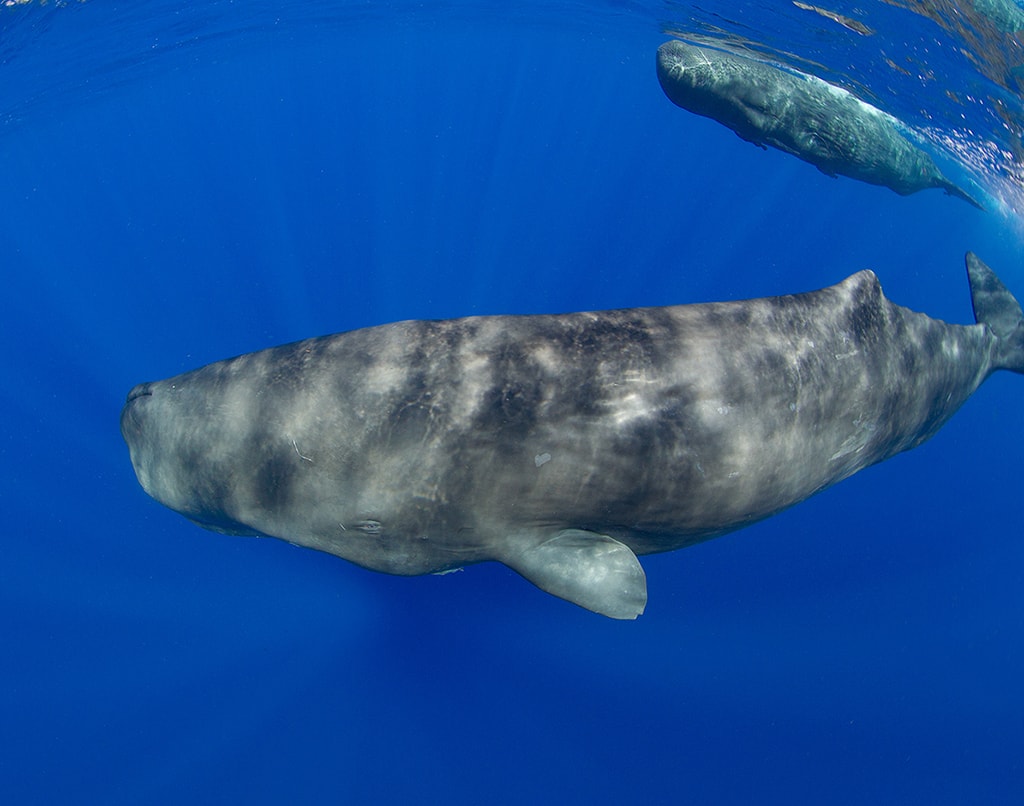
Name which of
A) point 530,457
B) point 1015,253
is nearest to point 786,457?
point 530,457

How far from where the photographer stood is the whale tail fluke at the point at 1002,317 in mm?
9930

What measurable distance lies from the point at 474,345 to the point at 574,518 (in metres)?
1.81

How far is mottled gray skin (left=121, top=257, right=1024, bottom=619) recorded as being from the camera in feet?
17.9

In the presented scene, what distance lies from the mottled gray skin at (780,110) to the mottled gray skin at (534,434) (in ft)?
25.0

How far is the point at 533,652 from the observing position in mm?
12016

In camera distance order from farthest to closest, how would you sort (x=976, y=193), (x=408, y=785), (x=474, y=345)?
(x=976, y=193)
(x=408, y=785)
(x=474, y=345)

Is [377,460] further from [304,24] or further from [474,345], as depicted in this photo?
[304,24]

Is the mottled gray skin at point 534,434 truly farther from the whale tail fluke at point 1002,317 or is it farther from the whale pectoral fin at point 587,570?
the whale tail fluke at point 1002,317

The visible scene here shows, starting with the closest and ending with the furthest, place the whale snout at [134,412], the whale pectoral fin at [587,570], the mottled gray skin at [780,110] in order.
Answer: the whale pectoral fin at [587,570] → the whale snout at [134,412] → the mottled gray skin at [780,110]

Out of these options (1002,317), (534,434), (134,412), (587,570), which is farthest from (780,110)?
(134,412)

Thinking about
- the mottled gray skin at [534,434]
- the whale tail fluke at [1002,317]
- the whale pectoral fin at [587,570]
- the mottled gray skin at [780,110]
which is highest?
the mottled gray skin at [780,110]

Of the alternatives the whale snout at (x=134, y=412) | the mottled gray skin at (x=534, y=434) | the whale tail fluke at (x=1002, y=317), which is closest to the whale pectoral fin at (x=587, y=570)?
the mottled gray skin at (x=534, y=434)

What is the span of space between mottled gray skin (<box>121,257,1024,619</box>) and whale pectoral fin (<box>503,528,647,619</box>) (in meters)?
0.02

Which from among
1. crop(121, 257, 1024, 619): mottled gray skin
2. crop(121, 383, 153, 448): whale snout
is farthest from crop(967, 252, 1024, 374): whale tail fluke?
crop(121, 383, 153, 448): whale snout
